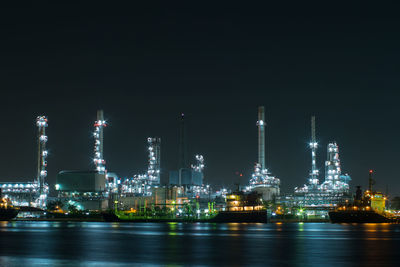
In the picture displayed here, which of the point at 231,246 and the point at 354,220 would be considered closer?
the point at 231,246

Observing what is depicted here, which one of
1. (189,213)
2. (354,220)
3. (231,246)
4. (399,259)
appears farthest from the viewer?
(189,213)

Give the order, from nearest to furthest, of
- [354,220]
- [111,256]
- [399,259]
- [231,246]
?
[399,259] < [111,256] < [231,246] < [354,220]

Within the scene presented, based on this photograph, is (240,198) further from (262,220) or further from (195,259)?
(195,259)

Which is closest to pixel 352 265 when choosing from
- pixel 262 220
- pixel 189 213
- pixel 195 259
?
pixel 195 259

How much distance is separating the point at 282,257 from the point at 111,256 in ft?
37.3

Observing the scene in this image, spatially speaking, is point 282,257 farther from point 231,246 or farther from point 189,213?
point 189,213

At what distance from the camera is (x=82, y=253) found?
4222 cm

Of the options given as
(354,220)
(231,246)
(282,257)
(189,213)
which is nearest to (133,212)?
(189,213)

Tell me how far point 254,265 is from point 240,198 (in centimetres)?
11421

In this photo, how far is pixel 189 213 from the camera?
159 m

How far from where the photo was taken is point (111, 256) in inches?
1581

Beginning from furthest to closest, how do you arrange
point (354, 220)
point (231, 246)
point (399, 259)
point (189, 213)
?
point (189, 213), point (354, 220), point (231, 246), point (399, 259)

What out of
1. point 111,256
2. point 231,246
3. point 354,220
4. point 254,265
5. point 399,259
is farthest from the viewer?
point 354,220

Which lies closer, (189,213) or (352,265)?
(352,265)
